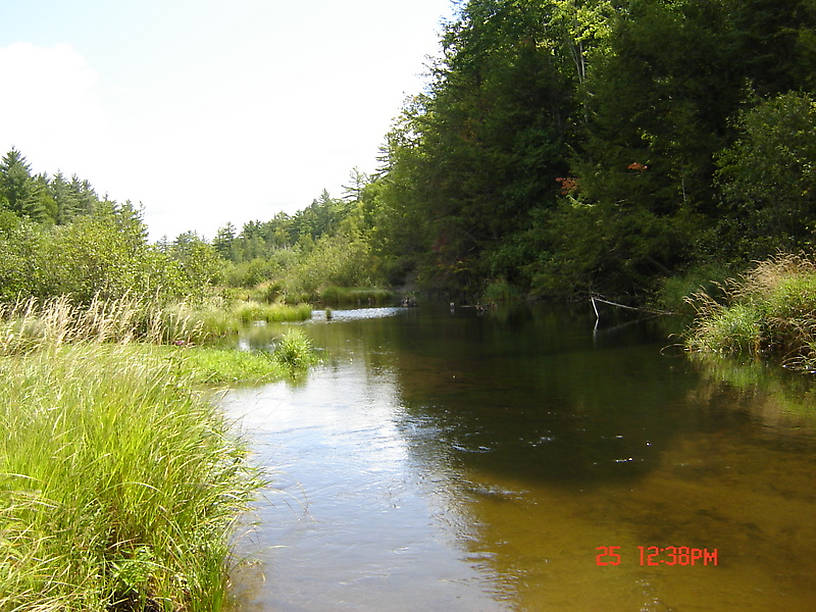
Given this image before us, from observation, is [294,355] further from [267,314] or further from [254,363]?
[267,314]

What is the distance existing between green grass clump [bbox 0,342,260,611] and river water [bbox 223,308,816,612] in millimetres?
609

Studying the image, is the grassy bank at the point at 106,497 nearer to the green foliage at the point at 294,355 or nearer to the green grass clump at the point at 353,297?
the green foliage at the point at 294,355

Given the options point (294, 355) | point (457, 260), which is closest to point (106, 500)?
point (294, 355)

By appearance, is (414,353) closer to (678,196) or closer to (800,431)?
(800,431)

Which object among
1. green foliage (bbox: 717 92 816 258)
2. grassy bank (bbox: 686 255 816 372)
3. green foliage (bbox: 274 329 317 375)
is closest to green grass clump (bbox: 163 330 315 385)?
green foliage (bbox: 274 329 317 375)

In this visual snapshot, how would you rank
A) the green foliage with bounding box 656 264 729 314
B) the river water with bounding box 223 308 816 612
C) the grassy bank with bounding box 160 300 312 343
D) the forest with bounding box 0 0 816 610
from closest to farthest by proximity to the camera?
1. the forest with bounding box 0 0 816 610
2. the river water with bounding box 223 308 816 612
3. the green foliage with bounding box 656 264 729 314
4. the grassy bank with bounding box 160 300 312 343

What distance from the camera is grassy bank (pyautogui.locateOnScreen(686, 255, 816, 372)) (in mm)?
11719

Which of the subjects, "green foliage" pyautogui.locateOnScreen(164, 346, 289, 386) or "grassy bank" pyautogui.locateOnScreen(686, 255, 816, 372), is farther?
"green foliage" pyautogui.locateOnScreen(164, 346, 289, 386)

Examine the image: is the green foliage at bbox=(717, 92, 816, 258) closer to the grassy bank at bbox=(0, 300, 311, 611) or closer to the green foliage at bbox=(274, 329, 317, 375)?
the green foliage at bbox=(274, 329, 317, 375)

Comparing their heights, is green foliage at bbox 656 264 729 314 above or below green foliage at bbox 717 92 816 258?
below

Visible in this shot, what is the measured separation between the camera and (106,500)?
3.76 metres
